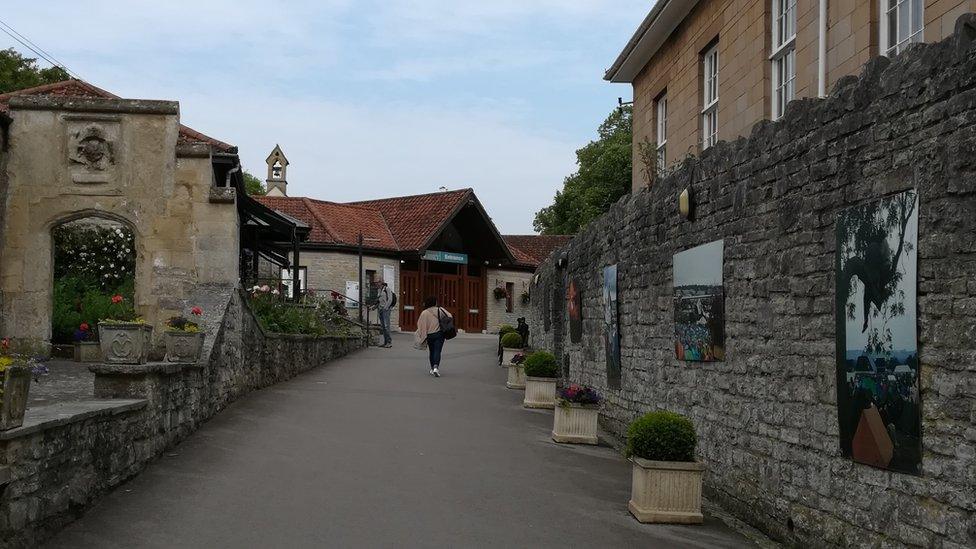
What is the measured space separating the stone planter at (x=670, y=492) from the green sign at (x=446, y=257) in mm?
32414

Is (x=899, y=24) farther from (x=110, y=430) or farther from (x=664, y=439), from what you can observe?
(x=110, y=430)

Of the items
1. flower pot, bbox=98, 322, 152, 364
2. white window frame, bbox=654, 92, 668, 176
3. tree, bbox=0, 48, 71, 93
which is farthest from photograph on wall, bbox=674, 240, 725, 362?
tree, bbox=0, 48, 71, 93

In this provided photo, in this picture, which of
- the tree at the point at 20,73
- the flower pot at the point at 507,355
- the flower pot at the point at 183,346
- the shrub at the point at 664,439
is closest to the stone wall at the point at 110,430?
the flower pot at the point at 183,346

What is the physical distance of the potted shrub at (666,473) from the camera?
25.7 ft

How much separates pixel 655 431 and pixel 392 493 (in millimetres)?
2391

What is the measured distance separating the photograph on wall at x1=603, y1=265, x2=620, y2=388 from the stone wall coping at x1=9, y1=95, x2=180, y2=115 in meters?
6.95

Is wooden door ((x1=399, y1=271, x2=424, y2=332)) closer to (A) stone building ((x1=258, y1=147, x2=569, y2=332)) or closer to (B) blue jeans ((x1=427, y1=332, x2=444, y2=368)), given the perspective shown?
(A) stone building ((x1=258, y1=147, x2=569, y2=332))

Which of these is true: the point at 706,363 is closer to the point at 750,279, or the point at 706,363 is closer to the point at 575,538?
the point at 750,279

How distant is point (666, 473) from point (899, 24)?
5197 mm

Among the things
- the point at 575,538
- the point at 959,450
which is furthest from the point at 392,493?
the point at 959,450

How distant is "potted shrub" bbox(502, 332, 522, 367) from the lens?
2373 cm

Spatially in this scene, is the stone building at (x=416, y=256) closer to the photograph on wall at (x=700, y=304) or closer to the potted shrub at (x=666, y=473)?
the photograph on wall at (x=700, y=304)

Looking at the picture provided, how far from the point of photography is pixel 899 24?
31.1 feet

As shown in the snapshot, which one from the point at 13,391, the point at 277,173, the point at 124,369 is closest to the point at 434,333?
the point at 124,369
